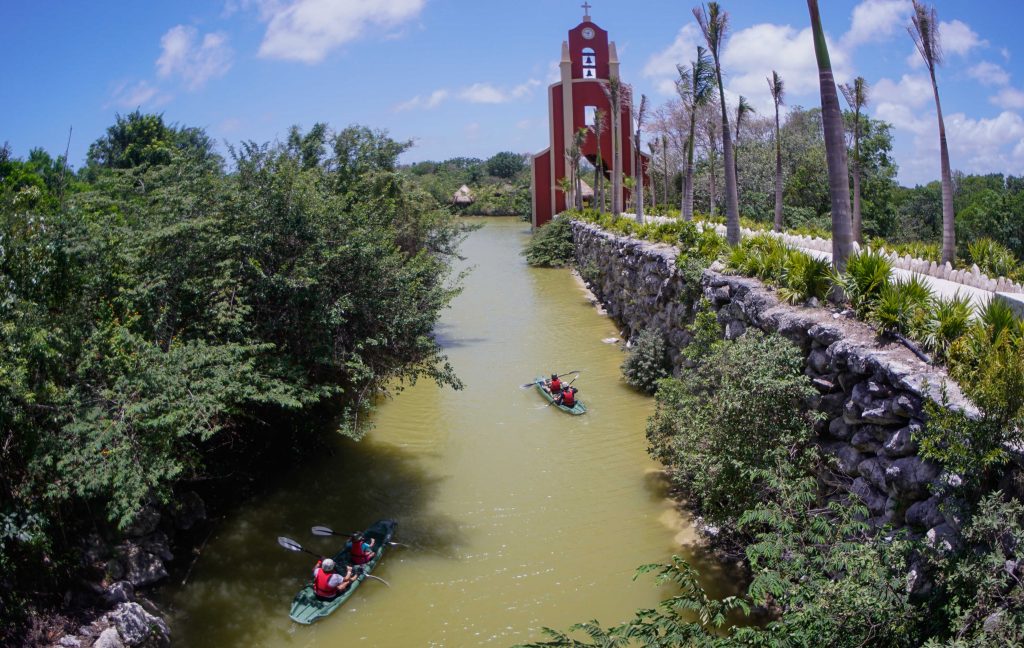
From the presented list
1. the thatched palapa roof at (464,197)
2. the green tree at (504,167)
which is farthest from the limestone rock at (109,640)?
the green tree at (504,167)

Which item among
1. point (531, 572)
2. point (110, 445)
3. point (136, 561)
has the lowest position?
point (531, 572)

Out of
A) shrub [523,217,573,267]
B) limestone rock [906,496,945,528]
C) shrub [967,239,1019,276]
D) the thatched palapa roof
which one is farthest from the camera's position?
the thatched palapa roof

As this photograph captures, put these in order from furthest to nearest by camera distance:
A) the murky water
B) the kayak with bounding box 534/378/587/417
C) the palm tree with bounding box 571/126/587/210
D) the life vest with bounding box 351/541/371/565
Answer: the palm tree with bounding box 571/126/587/210 → the kayak with bounding box 534/378/587/417 → the life vest with bounding box 351/541/371/565 → the murky water

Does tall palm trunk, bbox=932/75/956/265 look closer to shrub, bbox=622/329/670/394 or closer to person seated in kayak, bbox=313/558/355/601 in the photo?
shrub, bbox=622/329/670/394

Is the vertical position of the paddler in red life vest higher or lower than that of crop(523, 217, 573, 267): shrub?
lower

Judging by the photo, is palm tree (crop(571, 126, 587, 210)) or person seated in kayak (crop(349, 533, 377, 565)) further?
palm tree (crop(571, 126, 587, 210))

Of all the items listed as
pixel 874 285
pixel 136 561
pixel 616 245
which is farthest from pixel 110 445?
pixel 616 245

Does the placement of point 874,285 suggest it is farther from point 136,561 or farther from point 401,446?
point 136,561

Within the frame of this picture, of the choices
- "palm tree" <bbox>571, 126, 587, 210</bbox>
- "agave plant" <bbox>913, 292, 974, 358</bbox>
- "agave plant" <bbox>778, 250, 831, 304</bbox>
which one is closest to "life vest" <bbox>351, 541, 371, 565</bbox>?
"agave plant" <bbox>778, 250, 831, 304</bbox>
